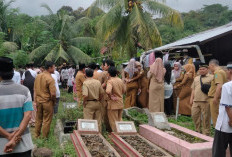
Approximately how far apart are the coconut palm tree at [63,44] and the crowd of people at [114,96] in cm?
1078

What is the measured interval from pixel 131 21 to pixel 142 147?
877cm

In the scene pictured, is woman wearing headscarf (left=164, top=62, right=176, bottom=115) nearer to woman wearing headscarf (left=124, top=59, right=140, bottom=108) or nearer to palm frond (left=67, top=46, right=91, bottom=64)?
woman wearing headscarf (left=124, top=59, right=140, bottom=108)

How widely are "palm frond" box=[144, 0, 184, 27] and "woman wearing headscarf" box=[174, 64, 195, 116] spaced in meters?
5.79

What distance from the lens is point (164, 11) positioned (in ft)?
42.2

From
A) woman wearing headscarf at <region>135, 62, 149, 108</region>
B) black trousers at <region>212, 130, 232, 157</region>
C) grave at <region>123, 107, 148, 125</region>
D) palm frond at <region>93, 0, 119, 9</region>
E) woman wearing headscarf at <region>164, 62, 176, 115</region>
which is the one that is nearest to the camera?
black trousers at <region>212, 130, 232, 157</region>

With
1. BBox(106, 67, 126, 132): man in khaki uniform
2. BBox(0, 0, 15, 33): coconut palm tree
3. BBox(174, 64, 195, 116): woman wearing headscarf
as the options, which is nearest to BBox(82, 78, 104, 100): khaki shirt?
BBox(106, 67, 126, 132): man in khaki uniform

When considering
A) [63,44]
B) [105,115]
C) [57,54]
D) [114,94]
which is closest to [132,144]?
[114,94]

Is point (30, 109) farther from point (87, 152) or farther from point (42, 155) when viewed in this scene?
point (42, 155)

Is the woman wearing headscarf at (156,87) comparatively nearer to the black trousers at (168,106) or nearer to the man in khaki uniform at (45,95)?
the black trousers at (168,106)

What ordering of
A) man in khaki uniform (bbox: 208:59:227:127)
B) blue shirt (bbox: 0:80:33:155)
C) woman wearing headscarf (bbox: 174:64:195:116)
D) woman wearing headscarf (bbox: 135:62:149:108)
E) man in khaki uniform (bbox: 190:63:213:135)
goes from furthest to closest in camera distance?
woman wearing headscarf (bbox: 135:62:149:108) → woman wearing headscarf (bbox: 174:64:195:116) → man in khaki uniform (bbox: 190:63:213:135) → man in khaki uniform (bbox: 208:59:227:127) → blue shirt (bbox: 0:80:33:155)

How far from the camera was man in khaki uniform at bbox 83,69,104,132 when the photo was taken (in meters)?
5.62

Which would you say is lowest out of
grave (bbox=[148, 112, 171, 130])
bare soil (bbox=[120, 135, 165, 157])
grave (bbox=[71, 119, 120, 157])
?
bare soil (bbox=[120, 135, 165, 157])

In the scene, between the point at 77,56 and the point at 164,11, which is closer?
the point at 164,11

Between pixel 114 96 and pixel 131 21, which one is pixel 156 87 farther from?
pixel 131 21
